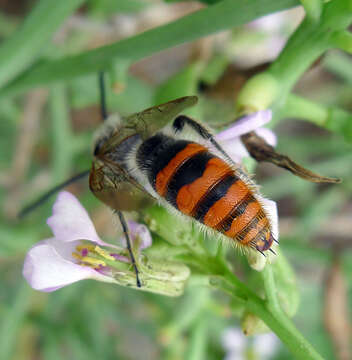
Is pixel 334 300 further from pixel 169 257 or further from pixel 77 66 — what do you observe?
pixel 77 66

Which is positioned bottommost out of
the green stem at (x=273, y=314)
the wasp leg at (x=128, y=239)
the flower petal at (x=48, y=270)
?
the green stem at (x=273, y=314)

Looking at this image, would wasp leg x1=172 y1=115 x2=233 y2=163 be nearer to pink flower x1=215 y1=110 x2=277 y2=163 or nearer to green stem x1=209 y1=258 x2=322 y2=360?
pink flower x1=215 y1=110 x2=277 y2=163

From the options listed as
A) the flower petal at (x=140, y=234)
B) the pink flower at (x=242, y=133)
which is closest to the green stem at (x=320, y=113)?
the pink flower at (x=242, y=133)

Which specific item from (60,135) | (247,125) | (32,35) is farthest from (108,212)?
(247,125)

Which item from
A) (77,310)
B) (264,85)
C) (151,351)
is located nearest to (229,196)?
(264,85)

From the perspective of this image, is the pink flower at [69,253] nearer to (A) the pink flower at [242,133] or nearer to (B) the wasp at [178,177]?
(B) the wasp at [178,177]

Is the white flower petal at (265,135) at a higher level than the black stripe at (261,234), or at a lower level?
higher

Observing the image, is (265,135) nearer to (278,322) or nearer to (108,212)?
(278,322)
